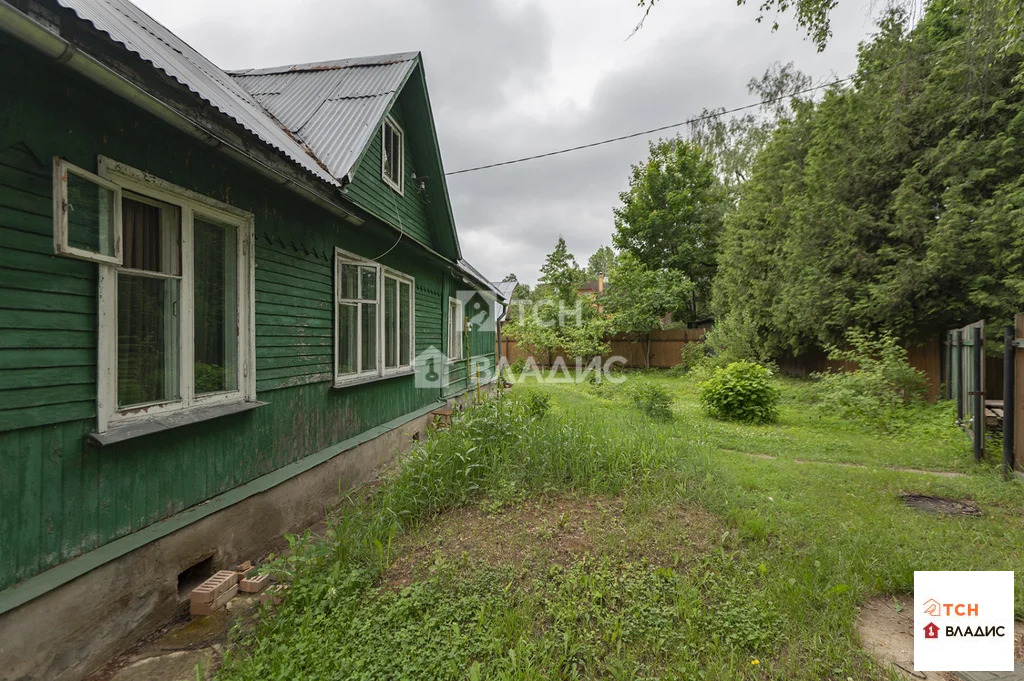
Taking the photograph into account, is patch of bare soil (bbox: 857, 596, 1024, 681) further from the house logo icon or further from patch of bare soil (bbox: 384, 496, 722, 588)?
the house logo icon

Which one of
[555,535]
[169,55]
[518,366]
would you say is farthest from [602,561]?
[518,366]

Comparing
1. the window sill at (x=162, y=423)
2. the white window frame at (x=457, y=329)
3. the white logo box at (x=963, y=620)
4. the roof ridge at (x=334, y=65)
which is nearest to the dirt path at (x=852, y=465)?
the white logo box at (x=963, y=620)

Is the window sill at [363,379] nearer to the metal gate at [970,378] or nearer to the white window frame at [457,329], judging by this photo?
the white window frame at [457,329]

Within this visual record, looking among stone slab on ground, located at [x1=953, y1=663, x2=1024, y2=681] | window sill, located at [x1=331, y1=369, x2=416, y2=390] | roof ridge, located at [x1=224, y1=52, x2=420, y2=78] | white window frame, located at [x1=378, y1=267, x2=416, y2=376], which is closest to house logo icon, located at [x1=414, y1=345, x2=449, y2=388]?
white window frame, located at [x1=378, y1=267, x2=416, y2=376]

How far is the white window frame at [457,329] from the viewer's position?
32.1 ft

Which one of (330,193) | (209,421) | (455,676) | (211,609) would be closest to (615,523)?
(455,676)

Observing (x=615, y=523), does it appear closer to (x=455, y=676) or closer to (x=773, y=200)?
(x=455, y=676)

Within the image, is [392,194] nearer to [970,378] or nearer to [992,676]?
[992,676]

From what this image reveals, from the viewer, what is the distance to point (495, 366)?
554 inches

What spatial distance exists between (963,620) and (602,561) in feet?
6.48

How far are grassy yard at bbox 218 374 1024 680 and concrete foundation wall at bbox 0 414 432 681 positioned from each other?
49 cm

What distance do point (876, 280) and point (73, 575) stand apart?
41.2ft

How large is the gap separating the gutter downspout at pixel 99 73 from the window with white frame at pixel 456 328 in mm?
6697

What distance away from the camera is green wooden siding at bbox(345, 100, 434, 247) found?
5535mm
